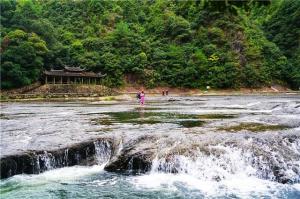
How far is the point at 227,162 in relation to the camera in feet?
54.4

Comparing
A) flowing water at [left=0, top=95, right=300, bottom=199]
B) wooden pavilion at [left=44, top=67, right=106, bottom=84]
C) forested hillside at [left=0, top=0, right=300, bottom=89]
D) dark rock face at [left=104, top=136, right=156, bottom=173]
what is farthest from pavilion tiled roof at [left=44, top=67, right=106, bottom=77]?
dark rock face at [left=104, top=136, right=156, bottom=173]

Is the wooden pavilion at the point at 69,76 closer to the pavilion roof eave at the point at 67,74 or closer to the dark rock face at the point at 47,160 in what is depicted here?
the pavilion roof eave at the point at 67,74

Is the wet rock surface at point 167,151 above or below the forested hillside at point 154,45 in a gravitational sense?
below

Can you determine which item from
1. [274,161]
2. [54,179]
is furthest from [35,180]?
[274,161]

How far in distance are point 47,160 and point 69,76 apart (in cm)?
6289

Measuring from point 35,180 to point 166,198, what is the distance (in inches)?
235

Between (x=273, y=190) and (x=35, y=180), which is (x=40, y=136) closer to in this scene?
(x=35, y=180)

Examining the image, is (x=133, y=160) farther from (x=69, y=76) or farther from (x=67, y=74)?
(x=69, y=76)

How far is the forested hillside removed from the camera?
83500mm

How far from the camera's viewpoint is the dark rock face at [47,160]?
16422 mm

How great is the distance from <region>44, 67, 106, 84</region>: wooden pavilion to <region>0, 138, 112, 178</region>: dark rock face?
193 ft

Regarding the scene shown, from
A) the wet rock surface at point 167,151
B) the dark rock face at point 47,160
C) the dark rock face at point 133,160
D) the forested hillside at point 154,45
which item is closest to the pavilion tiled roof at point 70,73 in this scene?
the forested hillside at point 154,45

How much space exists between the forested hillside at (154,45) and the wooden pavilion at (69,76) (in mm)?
3449

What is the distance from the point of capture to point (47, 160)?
1744cm
